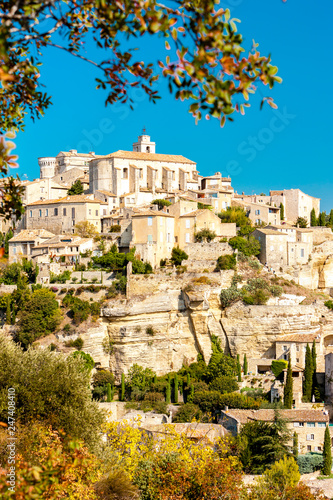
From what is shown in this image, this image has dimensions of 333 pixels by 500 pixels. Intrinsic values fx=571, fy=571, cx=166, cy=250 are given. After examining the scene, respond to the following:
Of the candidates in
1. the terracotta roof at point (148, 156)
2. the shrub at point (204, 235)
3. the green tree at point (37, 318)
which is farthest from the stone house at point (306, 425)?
the terracotta roof at point (148, 156)

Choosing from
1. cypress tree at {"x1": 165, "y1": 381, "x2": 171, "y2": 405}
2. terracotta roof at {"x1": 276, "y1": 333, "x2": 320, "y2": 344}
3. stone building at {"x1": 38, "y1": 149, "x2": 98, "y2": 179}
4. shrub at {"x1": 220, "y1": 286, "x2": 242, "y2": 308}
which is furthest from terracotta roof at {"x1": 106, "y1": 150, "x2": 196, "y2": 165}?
cypress tree at {"x1": 165, "y1": 381, "x2": 171, "y2": 405}

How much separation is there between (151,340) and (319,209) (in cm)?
2836

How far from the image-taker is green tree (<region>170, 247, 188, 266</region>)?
141ft

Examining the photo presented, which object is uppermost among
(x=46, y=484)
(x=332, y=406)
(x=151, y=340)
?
(x=46, y=484)

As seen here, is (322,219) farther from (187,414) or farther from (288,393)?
(187,414)

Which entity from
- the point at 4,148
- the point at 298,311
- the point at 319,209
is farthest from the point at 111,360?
the point at 4,148

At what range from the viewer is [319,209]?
58844 millimetres

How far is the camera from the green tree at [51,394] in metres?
15.7

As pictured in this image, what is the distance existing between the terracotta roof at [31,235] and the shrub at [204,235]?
12.6 metres

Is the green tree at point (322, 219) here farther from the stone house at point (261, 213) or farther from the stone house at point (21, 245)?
the stone house at point (21, 245)

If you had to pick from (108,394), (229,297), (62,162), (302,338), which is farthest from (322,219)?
(62,162)

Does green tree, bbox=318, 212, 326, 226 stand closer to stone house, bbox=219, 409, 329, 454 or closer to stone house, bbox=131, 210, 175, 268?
stone house, bbox=131, 210, 175, 268

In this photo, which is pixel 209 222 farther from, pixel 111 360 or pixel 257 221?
pixel 111 360

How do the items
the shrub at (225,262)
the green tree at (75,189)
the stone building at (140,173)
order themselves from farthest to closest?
the green tree at (75,189)
the stone building at (140,173)
the shrub at (225,262)
